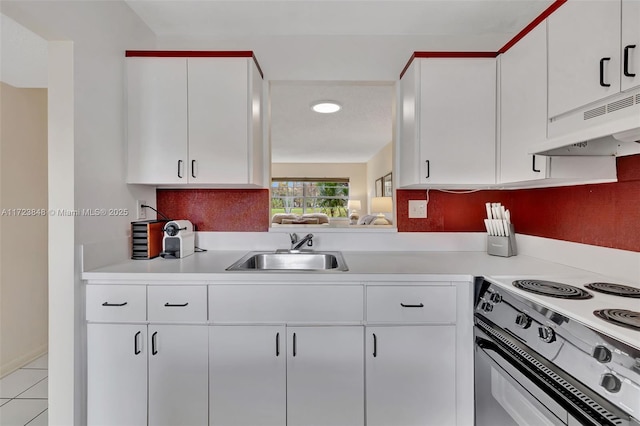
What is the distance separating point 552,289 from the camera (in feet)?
3.66

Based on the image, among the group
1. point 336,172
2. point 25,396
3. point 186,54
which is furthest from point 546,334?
point 336,172

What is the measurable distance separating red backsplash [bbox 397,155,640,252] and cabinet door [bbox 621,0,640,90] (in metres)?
0.44

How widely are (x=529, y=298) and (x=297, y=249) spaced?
4.03 ft

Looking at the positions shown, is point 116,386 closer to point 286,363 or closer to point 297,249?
point 286,363

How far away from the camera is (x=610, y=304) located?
3.22 feet

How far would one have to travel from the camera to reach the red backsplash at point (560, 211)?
1255 mm

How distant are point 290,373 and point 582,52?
1.78m

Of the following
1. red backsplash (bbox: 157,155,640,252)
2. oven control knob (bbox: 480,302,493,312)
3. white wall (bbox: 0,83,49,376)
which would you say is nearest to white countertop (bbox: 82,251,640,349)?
oven control knob (bbox: 480,302,493,312)

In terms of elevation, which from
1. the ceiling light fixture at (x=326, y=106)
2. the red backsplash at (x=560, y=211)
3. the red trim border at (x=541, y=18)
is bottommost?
the red backsplash at (x=560, y=211)

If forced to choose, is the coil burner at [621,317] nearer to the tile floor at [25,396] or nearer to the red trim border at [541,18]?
the red trim border at [541,18]

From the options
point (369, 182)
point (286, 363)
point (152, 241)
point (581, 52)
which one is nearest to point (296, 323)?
point (286, 363)

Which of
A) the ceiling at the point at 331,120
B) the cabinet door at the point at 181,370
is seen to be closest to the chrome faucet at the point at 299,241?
the cabinet door at the point at 181,370

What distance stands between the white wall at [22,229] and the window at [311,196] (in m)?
6.84

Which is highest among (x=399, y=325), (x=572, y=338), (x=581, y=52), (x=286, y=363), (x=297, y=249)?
(x=581, y=52)
